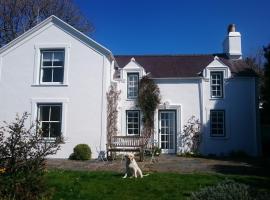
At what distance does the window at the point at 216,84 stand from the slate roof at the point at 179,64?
92cm

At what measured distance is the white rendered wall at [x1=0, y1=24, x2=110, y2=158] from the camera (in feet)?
63.4

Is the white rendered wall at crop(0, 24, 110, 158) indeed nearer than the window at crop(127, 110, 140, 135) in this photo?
Yes

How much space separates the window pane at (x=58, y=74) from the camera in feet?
66.1

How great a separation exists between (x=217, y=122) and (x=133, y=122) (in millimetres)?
5426

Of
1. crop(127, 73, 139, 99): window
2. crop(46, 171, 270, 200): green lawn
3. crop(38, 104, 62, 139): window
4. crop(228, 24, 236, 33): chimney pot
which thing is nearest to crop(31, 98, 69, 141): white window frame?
crop(38, 104, 62, 139): window

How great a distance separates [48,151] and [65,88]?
11.5 m

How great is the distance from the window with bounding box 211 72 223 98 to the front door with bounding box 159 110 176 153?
296 centimetres

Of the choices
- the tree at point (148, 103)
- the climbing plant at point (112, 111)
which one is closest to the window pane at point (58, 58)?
the climbing plant at point (112, 111)

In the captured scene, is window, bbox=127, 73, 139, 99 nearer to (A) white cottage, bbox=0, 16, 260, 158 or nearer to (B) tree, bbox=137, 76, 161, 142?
(A) white cottage, bbox=0, 16, 260, 158

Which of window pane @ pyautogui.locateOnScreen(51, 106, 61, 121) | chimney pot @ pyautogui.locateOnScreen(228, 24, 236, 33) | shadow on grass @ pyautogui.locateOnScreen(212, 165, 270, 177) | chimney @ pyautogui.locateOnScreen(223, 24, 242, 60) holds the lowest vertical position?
shadow on grass @ pyautogui.locateOnScreen(212, 165, 270, 177)

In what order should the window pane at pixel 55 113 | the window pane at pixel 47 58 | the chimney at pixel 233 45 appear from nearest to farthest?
the window pane at pixel 55 113, the window pane at pixel 47 58, the chimney at pixel 233 45

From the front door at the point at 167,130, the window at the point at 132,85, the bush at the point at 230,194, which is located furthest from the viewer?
the window at the point at 132,85

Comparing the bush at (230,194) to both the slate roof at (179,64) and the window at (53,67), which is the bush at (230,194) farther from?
the slate roof at (179,64)

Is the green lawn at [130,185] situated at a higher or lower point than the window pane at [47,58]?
lower
